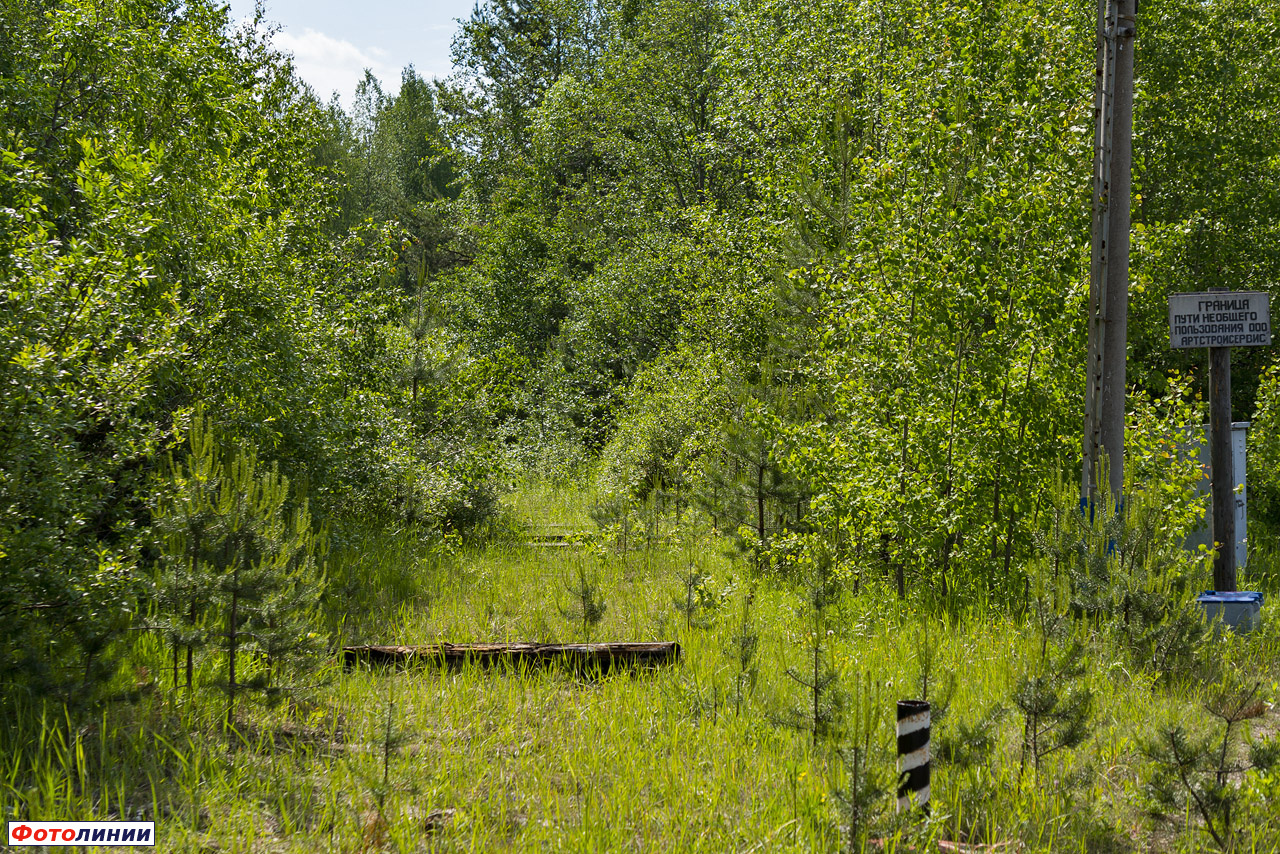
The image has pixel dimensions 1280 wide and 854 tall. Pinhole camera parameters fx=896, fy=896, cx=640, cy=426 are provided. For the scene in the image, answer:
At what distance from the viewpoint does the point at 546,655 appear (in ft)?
22.0

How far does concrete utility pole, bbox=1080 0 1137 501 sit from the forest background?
416 mm

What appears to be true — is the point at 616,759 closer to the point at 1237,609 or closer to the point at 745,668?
the point at 745,668

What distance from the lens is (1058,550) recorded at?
21.1 feet

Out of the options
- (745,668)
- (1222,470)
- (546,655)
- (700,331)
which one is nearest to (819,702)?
(745,668)

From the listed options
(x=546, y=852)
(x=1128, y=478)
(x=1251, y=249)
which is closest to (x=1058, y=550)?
(x=1128, y=478)

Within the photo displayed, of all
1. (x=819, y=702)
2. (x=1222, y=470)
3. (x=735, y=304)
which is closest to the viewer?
(x=819, y=702)

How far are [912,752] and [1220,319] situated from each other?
534cm

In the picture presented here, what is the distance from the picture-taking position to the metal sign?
280 inches

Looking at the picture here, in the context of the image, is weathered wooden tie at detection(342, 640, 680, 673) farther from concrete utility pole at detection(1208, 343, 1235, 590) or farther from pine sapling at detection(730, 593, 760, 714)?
concrete utility pole at detection(1208, 343, 1235, 590)

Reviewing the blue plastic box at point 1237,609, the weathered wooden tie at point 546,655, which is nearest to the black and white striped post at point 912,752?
the weathered wooden tie at point 546,655

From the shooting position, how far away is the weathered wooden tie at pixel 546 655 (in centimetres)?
Result: 658

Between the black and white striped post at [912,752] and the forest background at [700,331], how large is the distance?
2.87m

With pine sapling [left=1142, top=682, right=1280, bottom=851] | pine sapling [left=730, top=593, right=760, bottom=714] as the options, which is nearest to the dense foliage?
pine sapling [left=730, top=593, right=760, bottom=714]

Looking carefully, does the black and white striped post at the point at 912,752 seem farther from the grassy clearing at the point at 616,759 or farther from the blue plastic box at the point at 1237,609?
the blue plastic box at the point at 1237,609
